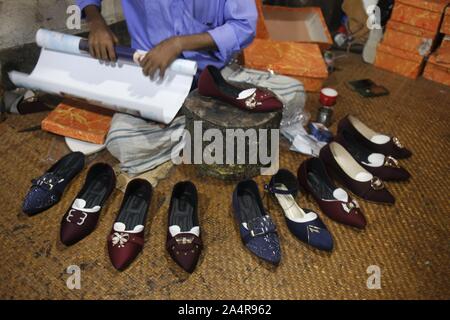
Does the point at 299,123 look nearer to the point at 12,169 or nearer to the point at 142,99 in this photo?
the point at 142,99

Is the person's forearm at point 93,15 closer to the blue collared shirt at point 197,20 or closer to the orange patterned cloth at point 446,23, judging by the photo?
the blue collared shirt at point 197,20

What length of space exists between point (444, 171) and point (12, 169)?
181 cm

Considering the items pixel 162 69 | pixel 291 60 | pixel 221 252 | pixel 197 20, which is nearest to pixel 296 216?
pixel 221 252

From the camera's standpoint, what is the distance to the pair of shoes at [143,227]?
1.22 metres

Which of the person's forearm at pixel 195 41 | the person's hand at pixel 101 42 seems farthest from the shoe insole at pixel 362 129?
the person's hand at pixel 101 42

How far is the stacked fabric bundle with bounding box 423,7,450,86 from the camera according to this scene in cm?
218

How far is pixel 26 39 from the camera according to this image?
185 centimetres

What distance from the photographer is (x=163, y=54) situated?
1411 mm

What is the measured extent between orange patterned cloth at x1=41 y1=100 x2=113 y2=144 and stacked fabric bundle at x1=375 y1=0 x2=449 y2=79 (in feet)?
5.63

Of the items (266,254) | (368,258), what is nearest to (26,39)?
(266,254)

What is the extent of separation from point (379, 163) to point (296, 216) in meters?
0.46

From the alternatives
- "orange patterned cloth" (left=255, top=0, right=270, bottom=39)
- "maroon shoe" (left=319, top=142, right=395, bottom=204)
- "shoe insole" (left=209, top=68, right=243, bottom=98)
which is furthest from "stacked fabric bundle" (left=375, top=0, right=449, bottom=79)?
"shoe insole" (left=209, top=68, right=243, bottom=98)

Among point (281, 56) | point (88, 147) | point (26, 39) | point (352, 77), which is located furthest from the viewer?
point (352, 77)

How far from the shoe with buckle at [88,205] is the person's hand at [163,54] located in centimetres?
42
